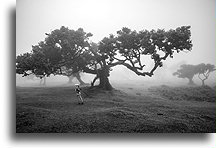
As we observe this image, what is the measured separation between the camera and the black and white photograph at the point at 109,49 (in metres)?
6.89

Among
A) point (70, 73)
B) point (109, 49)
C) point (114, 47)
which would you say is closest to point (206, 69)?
point (114, 47)

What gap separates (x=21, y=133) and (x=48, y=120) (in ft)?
5.01

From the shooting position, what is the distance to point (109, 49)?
12.7 m

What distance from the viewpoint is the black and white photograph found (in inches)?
271

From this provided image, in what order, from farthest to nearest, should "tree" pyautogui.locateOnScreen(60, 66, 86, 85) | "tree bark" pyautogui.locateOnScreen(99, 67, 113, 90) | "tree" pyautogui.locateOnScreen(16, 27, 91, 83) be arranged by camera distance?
"tree" pyautogui.locateOnScreen(60, 66, 86, 85) < "tree bark" pyautogui.locateOnScreen(99, 67, 113, 90) < "tree" pyautogui.locateOnScreen(16, 27, 91, 83)

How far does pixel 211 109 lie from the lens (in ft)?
29.0

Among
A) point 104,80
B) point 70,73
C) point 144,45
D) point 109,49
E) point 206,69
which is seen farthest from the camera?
point 70,73

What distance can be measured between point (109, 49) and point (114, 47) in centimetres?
52

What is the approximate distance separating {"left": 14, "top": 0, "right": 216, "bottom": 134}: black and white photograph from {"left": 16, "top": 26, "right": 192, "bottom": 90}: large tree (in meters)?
Result: 0.08

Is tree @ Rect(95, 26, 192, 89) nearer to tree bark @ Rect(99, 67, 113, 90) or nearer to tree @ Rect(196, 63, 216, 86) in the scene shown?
tree bark @ Rect(99, 67, 113, 90)

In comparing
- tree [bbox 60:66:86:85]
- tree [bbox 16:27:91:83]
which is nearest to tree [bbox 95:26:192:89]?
tree [bbox 16:27:91:83]

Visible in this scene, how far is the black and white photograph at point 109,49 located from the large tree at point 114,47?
0.25 feet

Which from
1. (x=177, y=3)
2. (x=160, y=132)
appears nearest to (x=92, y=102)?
(x=160, y=132)

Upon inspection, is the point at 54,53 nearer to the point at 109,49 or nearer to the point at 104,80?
the point at 109,49
